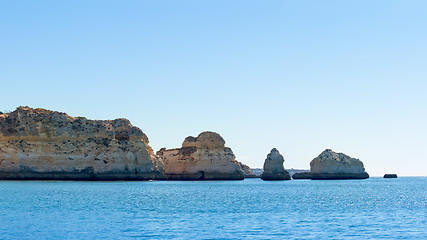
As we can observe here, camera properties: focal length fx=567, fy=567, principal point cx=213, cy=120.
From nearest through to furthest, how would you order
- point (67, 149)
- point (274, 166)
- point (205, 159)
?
1. point (67, 149)
2. point (205, 159)
3. point (274, 166)

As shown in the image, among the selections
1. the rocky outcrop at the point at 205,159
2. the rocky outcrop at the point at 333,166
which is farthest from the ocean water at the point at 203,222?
the rocky outcrop at the point at 333,166

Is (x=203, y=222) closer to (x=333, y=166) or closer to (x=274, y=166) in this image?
(x=274, y=166)

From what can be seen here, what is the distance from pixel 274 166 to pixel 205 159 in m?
23.9

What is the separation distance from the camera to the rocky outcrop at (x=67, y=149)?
115 m

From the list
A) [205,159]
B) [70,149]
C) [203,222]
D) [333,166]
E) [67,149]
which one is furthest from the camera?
[333,166]

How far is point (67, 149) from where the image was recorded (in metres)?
120

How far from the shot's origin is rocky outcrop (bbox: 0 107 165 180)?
114706mm

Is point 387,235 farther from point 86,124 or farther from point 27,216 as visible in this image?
point 86,124

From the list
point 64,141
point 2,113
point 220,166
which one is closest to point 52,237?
point 64,141

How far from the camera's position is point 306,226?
39.0 metres

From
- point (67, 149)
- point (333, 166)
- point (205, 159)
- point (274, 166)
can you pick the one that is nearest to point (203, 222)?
point (67, 149)

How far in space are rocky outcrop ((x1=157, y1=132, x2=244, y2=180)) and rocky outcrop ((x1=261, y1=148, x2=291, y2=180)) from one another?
34.0 ft

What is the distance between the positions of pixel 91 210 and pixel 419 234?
2702cm

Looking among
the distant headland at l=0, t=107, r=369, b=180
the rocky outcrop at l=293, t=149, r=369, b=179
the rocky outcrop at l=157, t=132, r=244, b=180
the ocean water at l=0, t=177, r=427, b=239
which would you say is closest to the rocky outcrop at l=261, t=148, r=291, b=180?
the rocky outcrop at l=157, t=132, r=244, b=180
